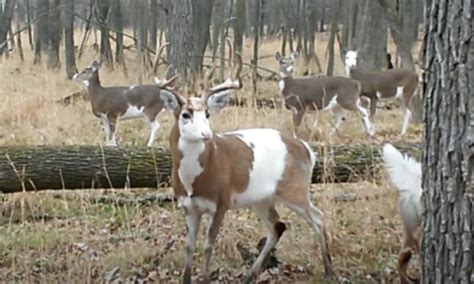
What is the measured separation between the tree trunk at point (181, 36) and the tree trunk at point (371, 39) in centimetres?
332

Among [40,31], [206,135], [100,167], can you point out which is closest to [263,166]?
[206,135]

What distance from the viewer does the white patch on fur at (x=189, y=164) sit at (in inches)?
211

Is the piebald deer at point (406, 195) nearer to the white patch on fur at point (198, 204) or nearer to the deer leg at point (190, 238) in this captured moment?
the white patch on fur at point (198, 204)

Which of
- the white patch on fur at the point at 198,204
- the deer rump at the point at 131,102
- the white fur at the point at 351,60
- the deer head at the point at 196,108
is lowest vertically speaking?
the deer rump at the point at 131,102

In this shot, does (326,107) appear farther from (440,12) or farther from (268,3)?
(268,3)

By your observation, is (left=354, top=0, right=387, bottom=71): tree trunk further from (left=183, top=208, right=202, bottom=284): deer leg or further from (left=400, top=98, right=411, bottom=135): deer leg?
(left=183, top=208, right=202, bottom=284): deer leg

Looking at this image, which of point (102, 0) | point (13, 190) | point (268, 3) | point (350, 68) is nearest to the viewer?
point (13, 190)

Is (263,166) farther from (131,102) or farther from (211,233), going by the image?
(131,102)

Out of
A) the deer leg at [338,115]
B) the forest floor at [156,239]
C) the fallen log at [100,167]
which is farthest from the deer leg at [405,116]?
the fallen log at [100,167]

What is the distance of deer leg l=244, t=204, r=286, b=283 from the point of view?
556 cm

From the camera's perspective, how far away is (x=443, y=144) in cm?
382

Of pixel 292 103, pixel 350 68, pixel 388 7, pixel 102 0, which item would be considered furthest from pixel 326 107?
pixel 102 0

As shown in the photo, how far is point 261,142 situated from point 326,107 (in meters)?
6.54

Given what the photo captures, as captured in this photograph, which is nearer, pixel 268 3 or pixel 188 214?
pixel 188 214
